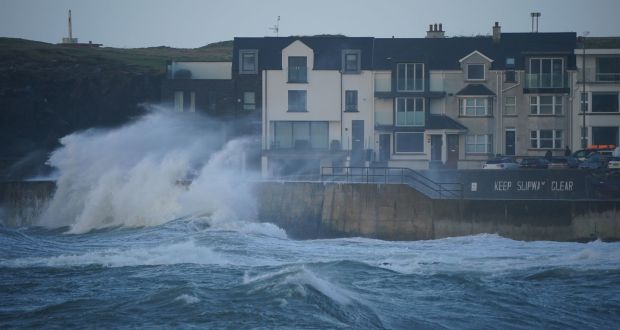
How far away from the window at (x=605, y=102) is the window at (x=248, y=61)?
64.9ft

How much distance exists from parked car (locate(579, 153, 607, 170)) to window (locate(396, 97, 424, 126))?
10253 millimetres

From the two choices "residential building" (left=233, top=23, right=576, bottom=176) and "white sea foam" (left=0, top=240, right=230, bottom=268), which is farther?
"residential building" (left=233, top=23, right=576, bottom=176)

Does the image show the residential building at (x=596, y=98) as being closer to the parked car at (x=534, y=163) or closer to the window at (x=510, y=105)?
the window at (x=510, y=105)

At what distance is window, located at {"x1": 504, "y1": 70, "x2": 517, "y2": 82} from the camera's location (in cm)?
4881

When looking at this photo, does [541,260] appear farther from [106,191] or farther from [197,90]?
[197,90]

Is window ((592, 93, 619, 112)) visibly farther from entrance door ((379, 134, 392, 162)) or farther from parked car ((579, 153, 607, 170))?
Result: entrance door ((379, 134, 392, 162))

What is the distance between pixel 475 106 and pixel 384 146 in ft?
19.1

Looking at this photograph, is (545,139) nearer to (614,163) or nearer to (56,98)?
(614,163)

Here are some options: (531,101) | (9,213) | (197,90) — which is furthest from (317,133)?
(9,213)

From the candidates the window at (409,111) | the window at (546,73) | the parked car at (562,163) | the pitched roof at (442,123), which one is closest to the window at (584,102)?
the window at (546,73)

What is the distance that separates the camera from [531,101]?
48.8m

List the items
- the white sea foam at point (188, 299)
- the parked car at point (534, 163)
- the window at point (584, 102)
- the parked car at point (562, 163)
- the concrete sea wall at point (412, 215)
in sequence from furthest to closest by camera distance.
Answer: the window at point (584, 102) → the parked car at point (534, 163) → the parked car at point (562, 163) → the concrete sea wall at point (412, 215) → the white sea foam at point (188, 299)

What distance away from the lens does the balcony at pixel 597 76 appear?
4847cm

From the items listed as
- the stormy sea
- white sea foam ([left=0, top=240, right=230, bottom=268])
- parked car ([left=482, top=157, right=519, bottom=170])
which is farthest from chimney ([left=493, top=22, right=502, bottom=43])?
white sea foam ([left=0, top=240, right=230, bottom=268])
